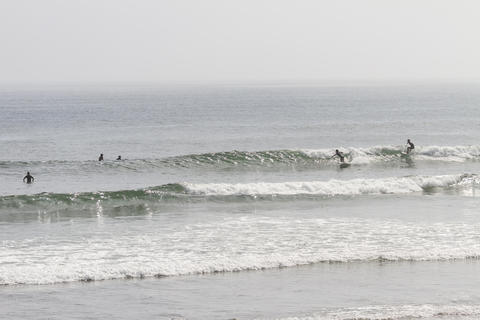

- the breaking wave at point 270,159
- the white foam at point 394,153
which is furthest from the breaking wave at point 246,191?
the white foam at point 394,153

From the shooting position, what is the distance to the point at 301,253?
22984 mm

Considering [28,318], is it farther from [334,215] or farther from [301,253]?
[334,215]

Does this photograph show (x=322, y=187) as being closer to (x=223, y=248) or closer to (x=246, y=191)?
(x=246, y=191)

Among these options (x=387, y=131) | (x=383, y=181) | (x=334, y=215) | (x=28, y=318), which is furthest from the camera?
(x=387, y=131)

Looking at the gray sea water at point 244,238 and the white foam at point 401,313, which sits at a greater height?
the white foam at point 401,313

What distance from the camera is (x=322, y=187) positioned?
123ft

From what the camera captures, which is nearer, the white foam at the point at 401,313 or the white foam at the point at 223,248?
the white foam at the point at 401,313

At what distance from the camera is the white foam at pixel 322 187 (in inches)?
1432

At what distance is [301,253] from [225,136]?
51.2 metres

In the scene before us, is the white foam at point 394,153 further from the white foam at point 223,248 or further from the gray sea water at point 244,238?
the white foam at point 223,248

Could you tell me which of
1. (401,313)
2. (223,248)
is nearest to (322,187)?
(223,248)

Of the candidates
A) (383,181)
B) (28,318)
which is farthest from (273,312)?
(383,181)

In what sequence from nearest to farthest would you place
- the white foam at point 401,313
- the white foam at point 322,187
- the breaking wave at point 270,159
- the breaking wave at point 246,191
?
the white foam at point 401,313 < the breaking wave at point 246,191 < the white foam at point 322,187 < the breaking wave at point 270,159

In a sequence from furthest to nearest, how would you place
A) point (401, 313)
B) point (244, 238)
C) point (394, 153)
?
1. point (394, 153)
2. point (244, 238)
3. point (401, 313)
